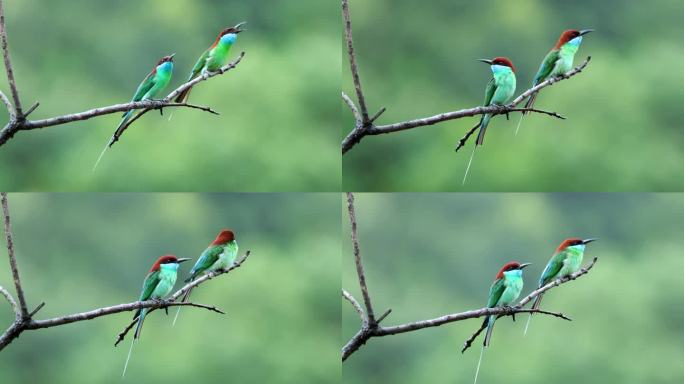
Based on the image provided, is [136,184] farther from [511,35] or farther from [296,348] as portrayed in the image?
[511,35]

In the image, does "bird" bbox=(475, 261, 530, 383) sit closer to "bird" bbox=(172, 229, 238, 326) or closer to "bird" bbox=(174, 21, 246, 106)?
"bird" bbox=(172, 229, 238, 326)

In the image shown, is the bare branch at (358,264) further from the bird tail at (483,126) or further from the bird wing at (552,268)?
the bird wing at (552,268)

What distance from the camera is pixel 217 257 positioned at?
170 inches

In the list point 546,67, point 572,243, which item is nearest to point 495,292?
point 572,243

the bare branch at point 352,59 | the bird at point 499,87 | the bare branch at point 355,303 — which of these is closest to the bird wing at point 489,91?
the bird at point 499,87

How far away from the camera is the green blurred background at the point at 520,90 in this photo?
4.60 metres

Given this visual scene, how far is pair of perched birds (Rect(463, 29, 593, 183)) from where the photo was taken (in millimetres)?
4191

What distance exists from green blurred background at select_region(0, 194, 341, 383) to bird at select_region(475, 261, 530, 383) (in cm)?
77

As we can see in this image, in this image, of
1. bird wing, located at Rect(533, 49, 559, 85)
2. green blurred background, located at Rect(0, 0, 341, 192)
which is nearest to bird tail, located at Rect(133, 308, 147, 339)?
green blurred background, located at Rect(0, 0, 341, 192)

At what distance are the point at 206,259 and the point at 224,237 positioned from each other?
0.15 meters

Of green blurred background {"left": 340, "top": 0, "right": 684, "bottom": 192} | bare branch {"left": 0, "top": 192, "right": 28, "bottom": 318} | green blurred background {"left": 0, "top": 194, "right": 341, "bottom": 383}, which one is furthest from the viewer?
green blurred background {"left": 340, "top": 0, "right": 684, "bottom": 192}

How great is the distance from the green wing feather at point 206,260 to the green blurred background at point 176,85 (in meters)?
0.46

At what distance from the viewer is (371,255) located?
4.54m

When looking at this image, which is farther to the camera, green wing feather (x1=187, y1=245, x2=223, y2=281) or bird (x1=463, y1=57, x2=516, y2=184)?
green wing feather (x1=187, y1=245, x2=223, y2=281)
